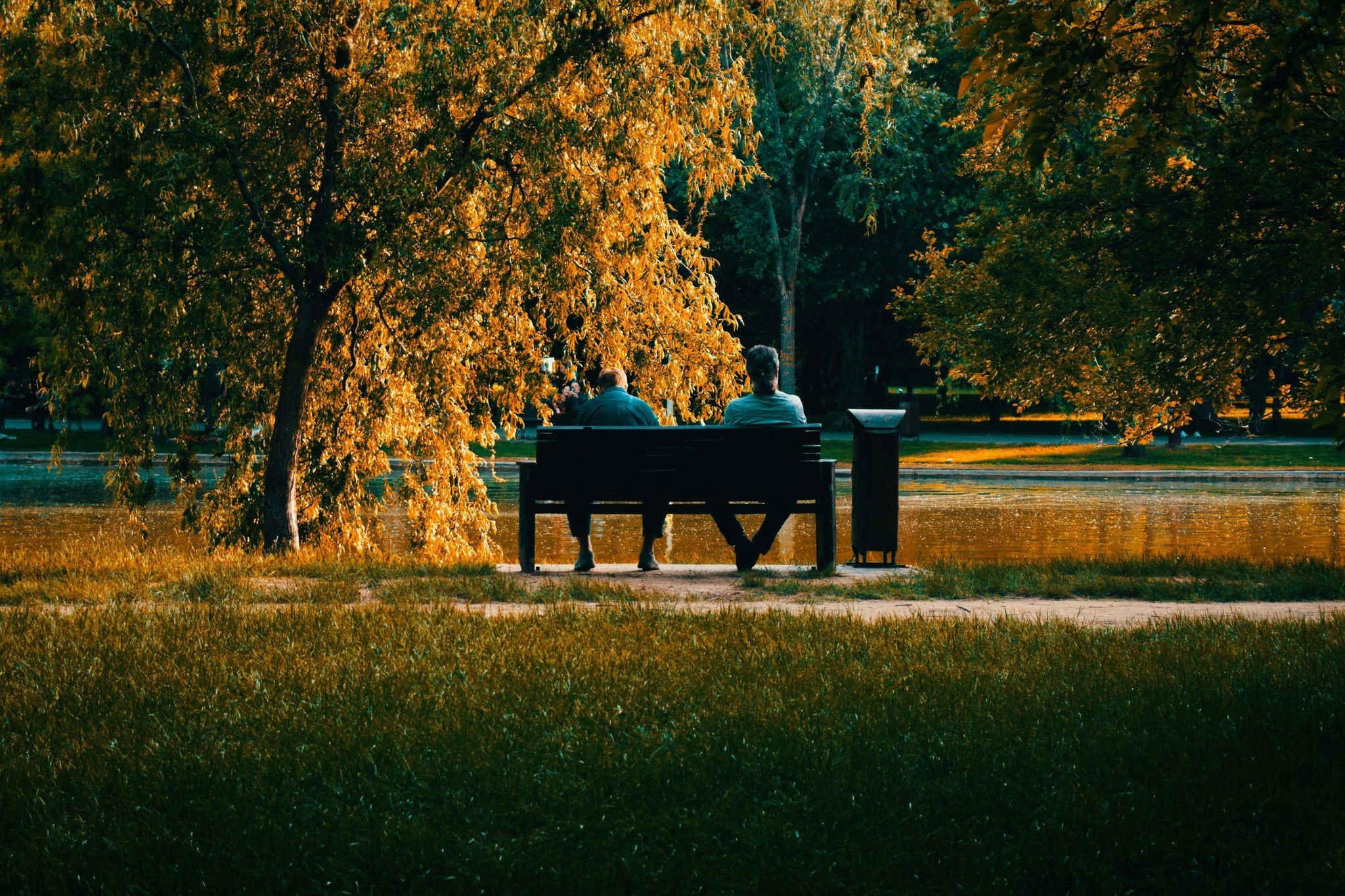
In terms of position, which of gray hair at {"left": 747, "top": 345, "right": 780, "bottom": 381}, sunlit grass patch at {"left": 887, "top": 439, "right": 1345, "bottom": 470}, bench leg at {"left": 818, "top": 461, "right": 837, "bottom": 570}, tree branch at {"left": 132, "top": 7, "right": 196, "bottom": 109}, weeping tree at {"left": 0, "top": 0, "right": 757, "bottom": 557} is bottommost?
sunlit grass patch at {"left": 887, "top": 439, "right": 1345, "bottom": 470}

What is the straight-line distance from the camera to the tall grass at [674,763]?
3740 millimetres

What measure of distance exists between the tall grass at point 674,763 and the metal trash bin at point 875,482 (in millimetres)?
3018

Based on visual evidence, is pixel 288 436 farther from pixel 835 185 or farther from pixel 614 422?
pixel 835 185

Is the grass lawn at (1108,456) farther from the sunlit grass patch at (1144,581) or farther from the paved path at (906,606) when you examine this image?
the paved path at (906,606)

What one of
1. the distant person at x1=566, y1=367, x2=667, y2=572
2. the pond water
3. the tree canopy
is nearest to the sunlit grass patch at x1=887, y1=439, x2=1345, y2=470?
the pond water

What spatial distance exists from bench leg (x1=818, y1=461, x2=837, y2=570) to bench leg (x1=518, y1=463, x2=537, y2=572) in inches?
91.4

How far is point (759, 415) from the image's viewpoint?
965 cm

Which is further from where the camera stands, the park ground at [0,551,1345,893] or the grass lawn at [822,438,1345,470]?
the grass lawn at [822,438,1345,470]

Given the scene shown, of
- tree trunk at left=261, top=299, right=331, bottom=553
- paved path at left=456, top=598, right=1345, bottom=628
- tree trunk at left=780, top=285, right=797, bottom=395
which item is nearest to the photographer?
paved path at left=456, top=598, right=1345, bottom=628

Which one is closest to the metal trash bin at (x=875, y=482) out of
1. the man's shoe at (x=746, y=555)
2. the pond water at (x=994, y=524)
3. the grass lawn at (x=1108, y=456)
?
the man's shoe at (x=746, y=555)

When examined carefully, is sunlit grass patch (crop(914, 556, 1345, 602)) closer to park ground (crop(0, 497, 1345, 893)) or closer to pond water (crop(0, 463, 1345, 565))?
park ground (crop(0, 497, 1345, 893))

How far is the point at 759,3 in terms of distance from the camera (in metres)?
10.7

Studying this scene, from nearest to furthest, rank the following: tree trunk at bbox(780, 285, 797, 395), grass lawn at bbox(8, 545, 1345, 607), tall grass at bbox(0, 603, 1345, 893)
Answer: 1. tall grass at bbox(0, 603, 1345, 893)
2. grass lawn at bbox(8, 545, 1345, 607)
3. tree trunk at bbox(780, 285, 797, 395)

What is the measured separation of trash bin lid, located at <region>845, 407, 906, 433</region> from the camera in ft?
31.7
